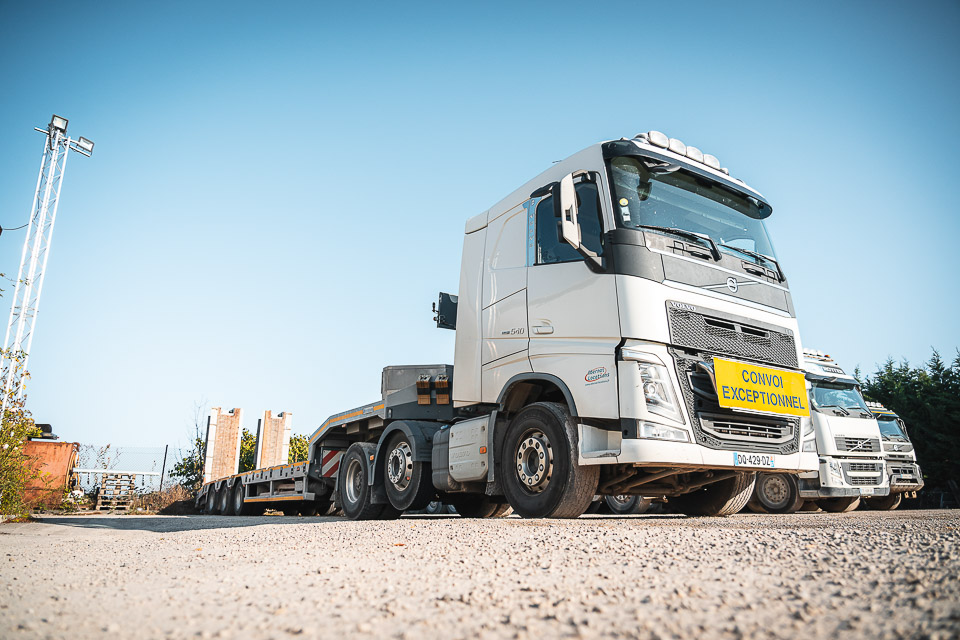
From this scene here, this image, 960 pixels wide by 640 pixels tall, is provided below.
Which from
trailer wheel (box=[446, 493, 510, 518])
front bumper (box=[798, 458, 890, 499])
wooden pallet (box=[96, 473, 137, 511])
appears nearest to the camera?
trailer wheel (box=[446, 493, 510, 518])

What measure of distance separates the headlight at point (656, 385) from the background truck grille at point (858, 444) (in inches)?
265

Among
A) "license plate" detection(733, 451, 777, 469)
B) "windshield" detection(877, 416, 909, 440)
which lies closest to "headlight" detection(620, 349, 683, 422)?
"license plate" detection(733, 451, 777, 469)

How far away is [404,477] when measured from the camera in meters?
7.44

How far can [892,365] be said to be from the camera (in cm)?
2581

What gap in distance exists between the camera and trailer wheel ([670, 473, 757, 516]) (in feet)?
21.2

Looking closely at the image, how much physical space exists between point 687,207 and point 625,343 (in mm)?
1662

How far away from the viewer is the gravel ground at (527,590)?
6.05 ft

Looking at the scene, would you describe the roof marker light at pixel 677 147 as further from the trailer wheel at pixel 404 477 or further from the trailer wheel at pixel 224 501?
the trailer wheel at pixel 224 501

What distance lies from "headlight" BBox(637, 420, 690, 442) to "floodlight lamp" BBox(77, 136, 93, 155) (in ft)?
64.1

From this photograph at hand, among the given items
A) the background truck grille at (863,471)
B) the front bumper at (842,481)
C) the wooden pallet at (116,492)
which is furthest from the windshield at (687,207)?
the wooden pallet at (116,492)

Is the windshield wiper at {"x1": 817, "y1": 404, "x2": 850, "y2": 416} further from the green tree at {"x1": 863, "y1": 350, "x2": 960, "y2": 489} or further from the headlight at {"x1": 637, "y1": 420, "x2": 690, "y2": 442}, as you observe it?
the green tree at {"x1": 863, "y1": 350, "x2": 960, "y2": 489}

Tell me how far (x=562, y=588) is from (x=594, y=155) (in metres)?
4.25

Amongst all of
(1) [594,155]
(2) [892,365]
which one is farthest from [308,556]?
(2) [892,365]

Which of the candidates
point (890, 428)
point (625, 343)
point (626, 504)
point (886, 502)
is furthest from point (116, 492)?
point (890, 428)
